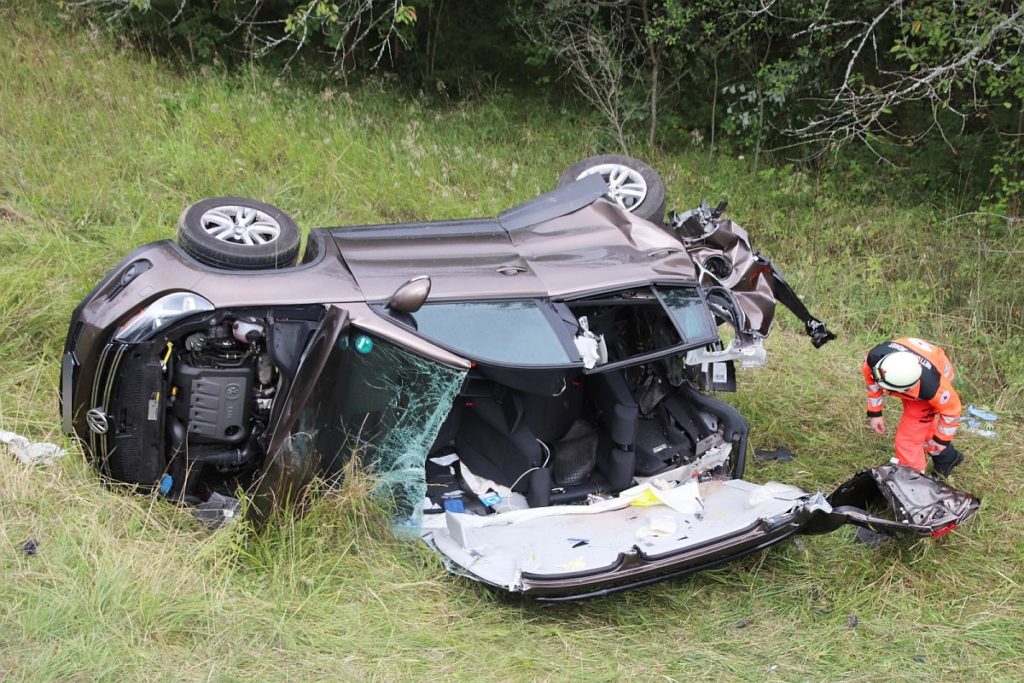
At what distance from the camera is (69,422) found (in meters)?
4.61

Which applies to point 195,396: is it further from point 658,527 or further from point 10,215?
point 10,215

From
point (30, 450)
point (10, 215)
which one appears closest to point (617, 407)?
point (30, 450)

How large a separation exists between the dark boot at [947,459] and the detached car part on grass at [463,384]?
0.93 m

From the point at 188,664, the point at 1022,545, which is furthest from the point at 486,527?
the point at 1022,545

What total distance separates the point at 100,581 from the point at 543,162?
6579 millimetres

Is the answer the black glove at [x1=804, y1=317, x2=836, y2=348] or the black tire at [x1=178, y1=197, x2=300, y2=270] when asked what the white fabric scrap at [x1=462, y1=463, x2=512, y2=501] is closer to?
the black tire at [x1=178, y1=197, x2=300, y2=270]

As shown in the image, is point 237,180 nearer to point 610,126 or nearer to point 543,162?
point 543,162

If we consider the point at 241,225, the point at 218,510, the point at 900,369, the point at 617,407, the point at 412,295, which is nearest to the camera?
the point at 412,295

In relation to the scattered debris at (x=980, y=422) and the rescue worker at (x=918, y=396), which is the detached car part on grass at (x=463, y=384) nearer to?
the rescue worker at (x=918, y=396)

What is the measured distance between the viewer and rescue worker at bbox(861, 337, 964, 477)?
551 centimetres

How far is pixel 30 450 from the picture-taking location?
Answer: 476 cm

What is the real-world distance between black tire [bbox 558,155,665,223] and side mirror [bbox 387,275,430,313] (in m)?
1.87

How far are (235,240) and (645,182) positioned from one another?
2532 mm

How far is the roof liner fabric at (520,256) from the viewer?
4664mm
